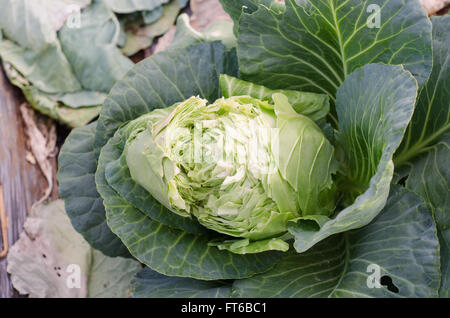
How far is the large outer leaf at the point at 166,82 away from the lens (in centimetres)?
127

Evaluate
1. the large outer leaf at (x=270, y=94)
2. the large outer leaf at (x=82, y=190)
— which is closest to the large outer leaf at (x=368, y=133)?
the large outer leaf at (x=270, y=94)

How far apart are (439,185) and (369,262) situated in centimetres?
24

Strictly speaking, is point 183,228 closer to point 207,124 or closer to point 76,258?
point 207,124

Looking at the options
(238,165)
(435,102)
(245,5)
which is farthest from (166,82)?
(435,102)

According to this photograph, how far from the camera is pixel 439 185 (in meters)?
1.08

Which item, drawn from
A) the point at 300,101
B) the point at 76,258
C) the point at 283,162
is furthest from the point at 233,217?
the point at 76,258

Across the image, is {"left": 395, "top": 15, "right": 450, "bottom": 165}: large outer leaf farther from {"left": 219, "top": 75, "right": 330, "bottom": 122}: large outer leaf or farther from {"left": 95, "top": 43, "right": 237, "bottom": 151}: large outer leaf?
{"left": 95, "top": 43, "right": 237, "bottom": 151}: large outer leaf

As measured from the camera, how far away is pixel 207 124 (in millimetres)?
1048

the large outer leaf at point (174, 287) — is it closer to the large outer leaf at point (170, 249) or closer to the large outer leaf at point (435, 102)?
the large outer leaf at point (170, 249)

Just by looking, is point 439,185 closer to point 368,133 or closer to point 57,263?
point 368,133

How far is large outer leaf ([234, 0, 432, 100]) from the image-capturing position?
1030 millimetres

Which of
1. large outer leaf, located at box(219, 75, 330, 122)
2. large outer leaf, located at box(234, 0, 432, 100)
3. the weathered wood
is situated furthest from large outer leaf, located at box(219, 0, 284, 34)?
the weathered wood

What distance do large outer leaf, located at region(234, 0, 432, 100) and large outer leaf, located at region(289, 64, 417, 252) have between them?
8cm

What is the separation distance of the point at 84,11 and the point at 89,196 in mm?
878
